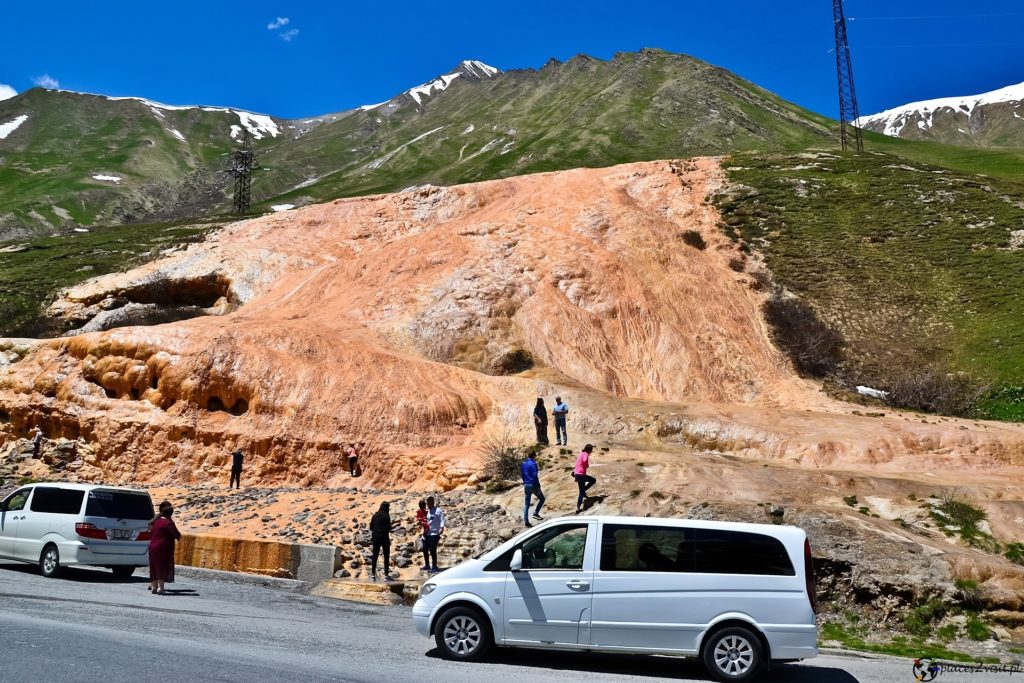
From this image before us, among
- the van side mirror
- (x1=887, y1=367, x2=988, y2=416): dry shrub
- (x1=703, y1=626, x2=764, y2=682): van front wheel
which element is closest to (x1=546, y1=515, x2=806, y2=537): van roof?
the van side mirror

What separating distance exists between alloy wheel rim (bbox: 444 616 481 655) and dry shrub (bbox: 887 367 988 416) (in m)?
25.1

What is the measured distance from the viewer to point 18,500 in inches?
660

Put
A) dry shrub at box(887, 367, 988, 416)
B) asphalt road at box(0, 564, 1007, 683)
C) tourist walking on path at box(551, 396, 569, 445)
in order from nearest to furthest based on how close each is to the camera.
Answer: asphalt road at box(0, 564, 1007, 683) → tourist walking on path at box(551, 396, 569, 445) → dry shrub at box(887, 367, 988, 416)

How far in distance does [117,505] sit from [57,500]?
3.57 ft

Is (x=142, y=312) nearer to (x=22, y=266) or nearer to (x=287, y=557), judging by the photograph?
(x=22, y=266)

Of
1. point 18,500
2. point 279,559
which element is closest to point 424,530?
point 279,559

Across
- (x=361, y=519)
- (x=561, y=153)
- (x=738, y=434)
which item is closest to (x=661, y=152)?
(x=561, y=153)

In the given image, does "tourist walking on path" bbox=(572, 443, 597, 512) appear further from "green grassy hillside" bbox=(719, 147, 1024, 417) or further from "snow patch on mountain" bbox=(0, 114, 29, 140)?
"snow patch on mountain" bbox=(0, 114, 29, 140)

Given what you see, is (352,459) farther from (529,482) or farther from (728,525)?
(728,525)

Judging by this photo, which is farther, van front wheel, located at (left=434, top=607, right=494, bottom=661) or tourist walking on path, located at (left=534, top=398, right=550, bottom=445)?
tourist walking on path, located at (left=534, top=398, right=550, bottom=445)

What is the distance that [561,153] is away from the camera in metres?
108

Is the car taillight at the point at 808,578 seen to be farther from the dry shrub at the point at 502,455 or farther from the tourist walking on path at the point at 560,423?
the tourist walking on path at the point at 560,423

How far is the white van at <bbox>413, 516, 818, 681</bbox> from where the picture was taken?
32.0 feet

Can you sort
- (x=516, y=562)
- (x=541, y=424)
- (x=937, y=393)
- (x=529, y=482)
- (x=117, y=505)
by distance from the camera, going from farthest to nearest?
(x=937, y=393)
(x=541, y=424)
(x=529, y=482)
(x=117, y=505)
(x=516, y=562)
